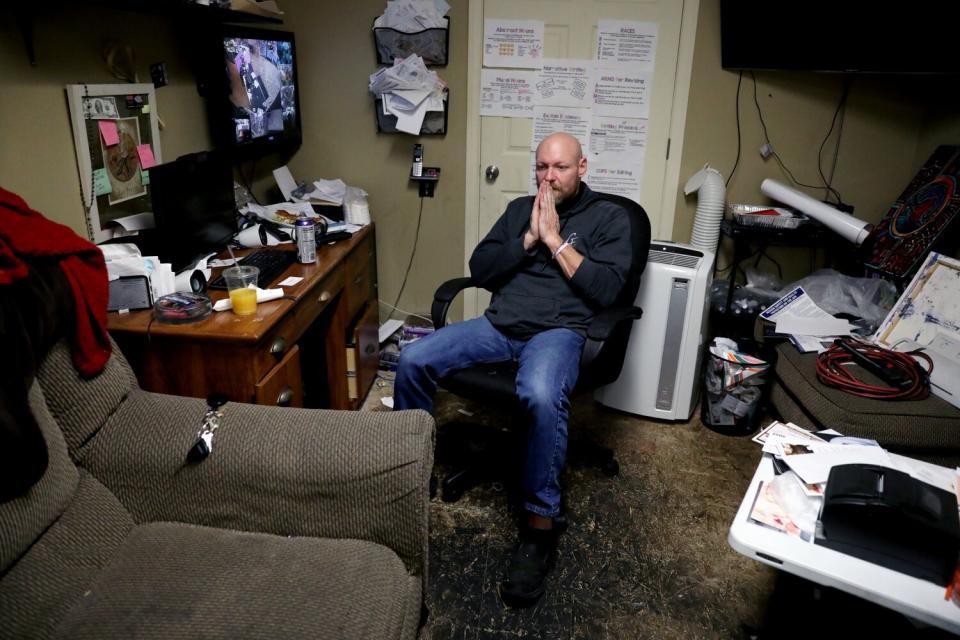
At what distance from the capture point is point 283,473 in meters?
1.35

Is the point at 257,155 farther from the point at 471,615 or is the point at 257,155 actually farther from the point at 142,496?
the point at 471,615

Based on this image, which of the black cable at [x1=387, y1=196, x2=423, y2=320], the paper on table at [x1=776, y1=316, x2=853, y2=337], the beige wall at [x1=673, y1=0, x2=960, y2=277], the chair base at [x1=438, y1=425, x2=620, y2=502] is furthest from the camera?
the black cable at [x1=387, y1=196, x2=423, y2=320]

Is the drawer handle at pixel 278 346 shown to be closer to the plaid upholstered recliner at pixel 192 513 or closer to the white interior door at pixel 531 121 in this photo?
the plaid upholstered recliner at pixel 192 513

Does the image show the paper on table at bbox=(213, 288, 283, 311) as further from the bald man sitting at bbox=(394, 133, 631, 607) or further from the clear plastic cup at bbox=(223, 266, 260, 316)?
the bald man sitting at bbox=(394, 133, 631, 607)

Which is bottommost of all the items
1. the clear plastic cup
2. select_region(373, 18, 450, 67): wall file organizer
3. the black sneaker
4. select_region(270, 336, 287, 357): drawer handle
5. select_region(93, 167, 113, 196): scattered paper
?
the black sneaker

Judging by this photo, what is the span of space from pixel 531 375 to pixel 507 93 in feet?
5.31

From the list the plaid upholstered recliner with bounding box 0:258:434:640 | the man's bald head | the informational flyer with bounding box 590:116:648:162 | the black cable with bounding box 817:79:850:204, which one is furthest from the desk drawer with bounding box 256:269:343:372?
the black cable with bounding box 817:79:850:204

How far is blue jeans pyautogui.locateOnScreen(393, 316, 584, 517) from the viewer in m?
1.86

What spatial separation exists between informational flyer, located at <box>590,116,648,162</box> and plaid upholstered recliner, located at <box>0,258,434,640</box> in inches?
79.7

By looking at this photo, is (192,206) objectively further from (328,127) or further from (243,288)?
(328,127)

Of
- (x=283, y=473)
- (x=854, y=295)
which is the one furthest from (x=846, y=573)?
(x=854, y=295)

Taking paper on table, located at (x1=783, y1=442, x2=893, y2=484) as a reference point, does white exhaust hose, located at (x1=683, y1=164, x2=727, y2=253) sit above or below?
above

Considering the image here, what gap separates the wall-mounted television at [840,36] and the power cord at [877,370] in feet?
3.64

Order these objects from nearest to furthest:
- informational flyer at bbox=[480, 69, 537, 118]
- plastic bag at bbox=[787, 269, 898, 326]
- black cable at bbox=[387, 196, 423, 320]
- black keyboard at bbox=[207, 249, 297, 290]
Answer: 1. black keyboard at bbox=[207, 249, 297, 290]
2. plastic bag at bbox=[787, 269, 898, 326]
3. informational flyer at bbox=[480, 69, 537, 118]
4. black cable at bbox=[387, 196, 423, 320]
